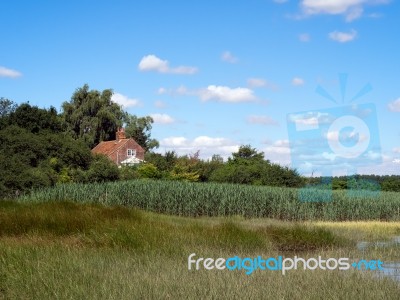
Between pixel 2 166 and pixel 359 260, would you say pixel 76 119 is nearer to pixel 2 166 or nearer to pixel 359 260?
pixel 2 166

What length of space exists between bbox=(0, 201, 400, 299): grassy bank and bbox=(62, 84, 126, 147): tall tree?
149 feet

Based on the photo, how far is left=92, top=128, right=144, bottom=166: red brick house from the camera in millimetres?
53250

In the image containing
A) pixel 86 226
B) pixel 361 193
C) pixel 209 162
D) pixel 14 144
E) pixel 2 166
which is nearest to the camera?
pixel 86 226

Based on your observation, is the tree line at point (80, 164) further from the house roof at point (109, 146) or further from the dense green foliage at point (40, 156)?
the house roof at point (109, 146)

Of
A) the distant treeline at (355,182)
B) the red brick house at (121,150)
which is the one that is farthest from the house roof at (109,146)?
the distant treeline at (355,182)

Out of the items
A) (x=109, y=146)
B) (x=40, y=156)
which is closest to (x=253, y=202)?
(x=40, y=156)

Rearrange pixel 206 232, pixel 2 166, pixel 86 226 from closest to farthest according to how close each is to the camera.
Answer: pixel 206 232 → pixel 86 226 → pixel 2 166

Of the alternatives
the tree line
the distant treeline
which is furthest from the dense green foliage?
the distant treeline

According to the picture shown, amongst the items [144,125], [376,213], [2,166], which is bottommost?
[376,213]

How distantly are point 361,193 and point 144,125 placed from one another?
43472 millimetres

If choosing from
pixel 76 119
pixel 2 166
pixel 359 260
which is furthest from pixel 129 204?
pixel 76 119

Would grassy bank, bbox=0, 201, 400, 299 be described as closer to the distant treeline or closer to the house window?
the distant treeline

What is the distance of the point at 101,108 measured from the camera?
58.2 metres

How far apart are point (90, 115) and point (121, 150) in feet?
23.5
